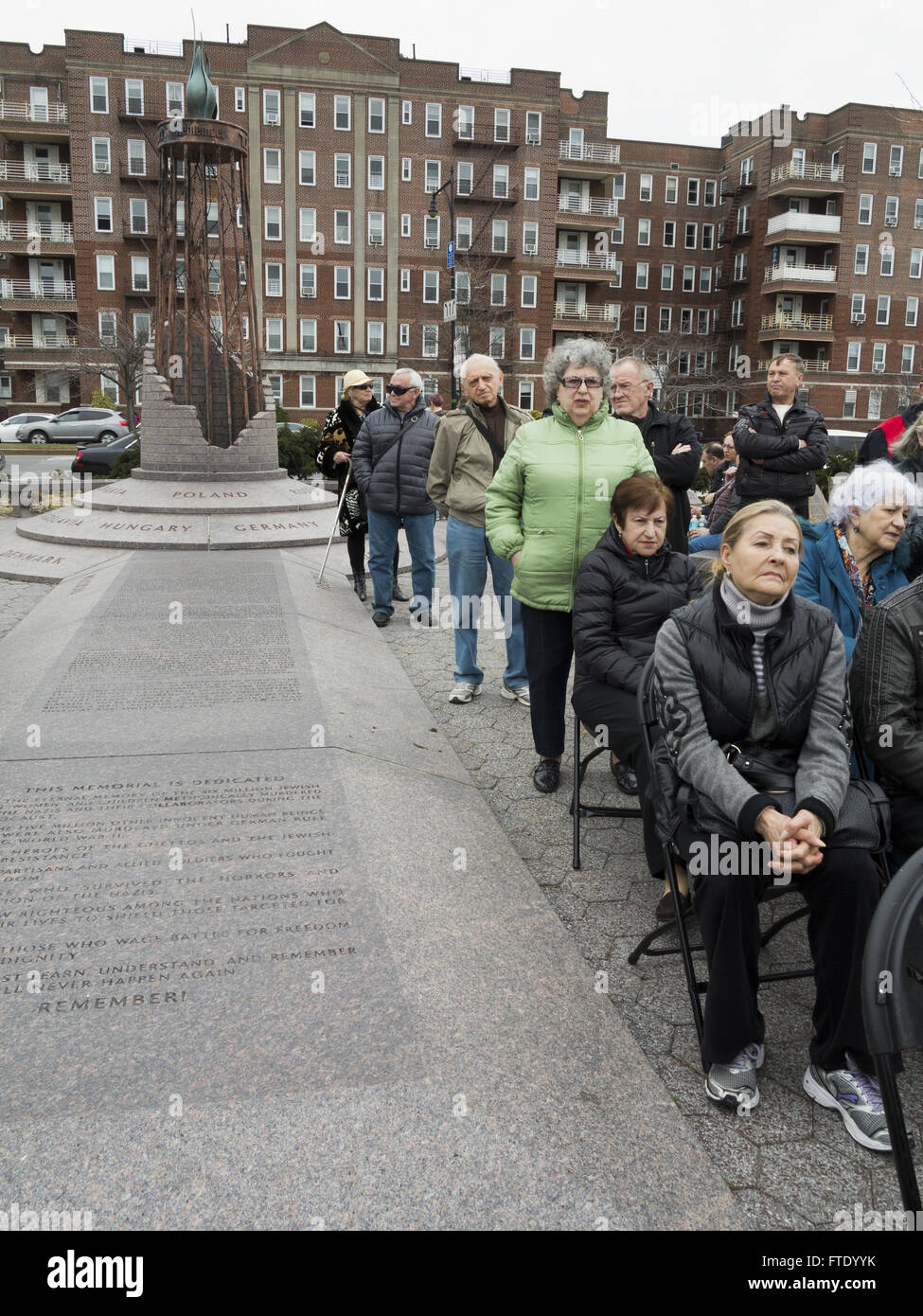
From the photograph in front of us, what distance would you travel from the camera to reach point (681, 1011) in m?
3.47

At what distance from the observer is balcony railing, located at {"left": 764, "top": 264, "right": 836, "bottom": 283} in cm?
5838

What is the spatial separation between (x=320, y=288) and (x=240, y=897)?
5403 cm

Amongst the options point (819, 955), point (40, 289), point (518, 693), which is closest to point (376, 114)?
point (40, 289)

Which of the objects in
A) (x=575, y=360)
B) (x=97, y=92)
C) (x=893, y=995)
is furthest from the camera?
A: (x=97, y=92)

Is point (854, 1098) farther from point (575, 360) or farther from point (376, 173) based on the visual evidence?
point (376, 173)

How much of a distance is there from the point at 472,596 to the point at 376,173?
52.8 m

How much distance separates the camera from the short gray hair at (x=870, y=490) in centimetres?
388

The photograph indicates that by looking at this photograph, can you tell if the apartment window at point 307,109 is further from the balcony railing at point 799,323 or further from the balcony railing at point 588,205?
the balcony railing at point 799,323

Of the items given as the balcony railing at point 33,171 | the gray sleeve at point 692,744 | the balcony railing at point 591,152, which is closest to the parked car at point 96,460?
the gray sleeve at point 692,744

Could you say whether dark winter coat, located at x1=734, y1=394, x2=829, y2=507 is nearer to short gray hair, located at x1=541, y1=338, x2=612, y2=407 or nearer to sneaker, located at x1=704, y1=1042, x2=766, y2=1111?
short gray hair, located at x1=541, y1=338, x2=612, y2=407
